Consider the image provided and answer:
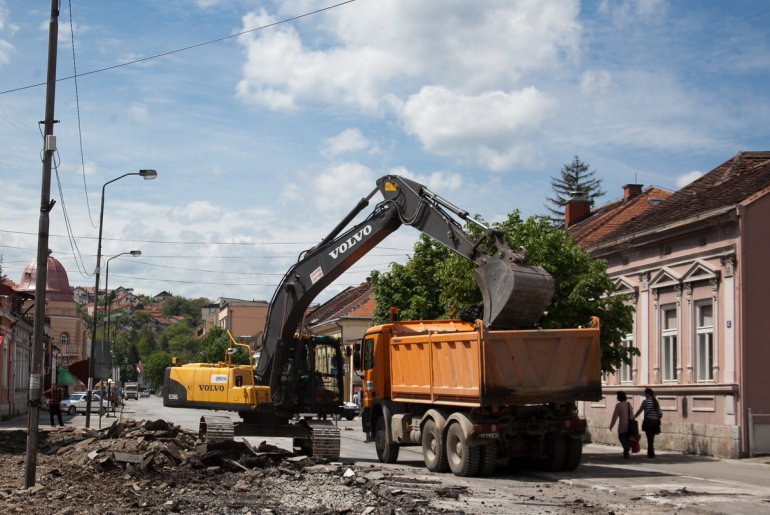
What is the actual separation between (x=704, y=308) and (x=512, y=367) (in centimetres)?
1081

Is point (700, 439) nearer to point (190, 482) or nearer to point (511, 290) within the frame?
point (511, 290)

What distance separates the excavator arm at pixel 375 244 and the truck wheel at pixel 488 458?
2158 millimetres

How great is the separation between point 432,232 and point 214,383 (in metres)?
5.87

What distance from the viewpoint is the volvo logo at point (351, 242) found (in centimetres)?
2091

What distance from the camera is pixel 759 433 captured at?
79.5 ft

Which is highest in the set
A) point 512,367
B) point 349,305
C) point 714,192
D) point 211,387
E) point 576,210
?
point 576,210

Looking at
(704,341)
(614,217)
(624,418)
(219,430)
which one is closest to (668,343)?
(704,341)

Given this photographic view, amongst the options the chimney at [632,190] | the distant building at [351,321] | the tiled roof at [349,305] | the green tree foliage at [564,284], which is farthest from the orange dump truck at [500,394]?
the tiled roof at [349,305]

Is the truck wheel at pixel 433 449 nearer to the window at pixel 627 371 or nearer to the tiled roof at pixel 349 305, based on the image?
the window at pixel 627 371

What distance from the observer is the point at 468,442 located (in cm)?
1764

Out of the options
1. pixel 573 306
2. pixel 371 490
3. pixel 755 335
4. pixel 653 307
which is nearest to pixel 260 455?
pixel 371 490

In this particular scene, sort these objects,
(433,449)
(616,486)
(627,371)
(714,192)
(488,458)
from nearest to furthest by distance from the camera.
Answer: (616,486)
(488,458)
(433,449)
(714,192)
(627,371)

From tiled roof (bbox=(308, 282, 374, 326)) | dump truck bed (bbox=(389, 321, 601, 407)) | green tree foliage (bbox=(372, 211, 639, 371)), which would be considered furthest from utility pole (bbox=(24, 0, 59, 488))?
tiled roof (bbox=(308, 282, 374, 326))

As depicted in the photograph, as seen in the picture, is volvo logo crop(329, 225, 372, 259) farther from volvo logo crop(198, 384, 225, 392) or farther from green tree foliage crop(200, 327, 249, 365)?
green tree foliage crop(200, 327, 249, 365)
